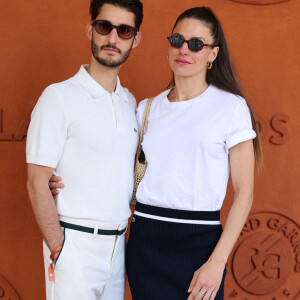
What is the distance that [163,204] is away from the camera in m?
2.13

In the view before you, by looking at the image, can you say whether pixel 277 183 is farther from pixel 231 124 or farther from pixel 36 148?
pixel 36 148

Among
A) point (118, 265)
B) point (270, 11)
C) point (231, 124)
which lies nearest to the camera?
point (231, 124)

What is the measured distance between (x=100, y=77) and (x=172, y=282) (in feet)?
3.39

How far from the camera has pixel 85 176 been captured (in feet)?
7.05

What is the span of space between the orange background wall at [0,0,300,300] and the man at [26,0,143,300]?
75cm

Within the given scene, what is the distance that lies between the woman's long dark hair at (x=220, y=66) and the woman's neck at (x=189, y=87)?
6 cm

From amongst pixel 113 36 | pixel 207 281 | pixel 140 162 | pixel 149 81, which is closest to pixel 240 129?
pixel 140 162

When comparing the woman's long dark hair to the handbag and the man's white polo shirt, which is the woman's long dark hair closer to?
the handbag

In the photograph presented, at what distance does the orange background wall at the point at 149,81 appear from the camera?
9.62 feet

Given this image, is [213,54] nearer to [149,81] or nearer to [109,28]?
[109,28]

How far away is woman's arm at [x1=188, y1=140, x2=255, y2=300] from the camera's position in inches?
78.6

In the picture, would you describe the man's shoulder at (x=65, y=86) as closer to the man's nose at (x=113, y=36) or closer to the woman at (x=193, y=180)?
the man's nose at (x=113, y=36)

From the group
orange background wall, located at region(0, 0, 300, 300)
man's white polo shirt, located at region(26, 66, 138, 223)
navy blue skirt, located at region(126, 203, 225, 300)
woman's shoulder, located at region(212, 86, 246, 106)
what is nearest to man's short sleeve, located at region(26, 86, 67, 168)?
man's white polo shirt, located at region(26, 66, 138, 223)

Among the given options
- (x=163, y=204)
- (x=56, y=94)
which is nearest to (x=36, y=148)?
(x=56, y=94)
